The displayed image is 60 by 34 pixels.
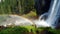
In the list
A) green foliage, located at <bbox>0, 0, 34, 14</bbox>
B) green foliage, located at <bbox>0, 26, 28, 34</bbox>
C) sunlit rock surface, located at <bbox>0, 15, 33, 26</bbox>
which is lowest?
green foliage, located at <bbox>0, 26, 28, 34</bbox>

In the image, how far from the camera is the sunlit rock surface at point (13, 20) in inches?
354

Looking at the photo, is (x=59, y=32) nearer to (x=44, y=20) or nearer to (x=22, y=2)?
(x=44, y=20)

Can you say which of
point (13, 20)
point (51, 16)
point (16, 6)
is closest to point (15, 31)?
point (13, 20)

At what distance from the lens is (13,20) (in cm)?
903

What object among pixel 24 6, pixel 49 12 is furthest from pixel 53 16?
pixel 24 6

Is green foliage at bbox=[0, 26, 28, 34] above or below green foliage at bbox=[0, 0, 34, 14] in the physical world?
below

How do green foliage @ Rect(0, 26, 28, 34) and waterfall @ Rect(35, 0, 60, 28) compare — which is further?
waterfall @ Rect(35, 0, 60, 28)

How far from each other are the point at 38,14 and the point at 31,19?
0.67 ft

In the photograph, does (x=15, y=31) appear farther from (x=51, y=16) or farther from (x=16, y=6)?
(x=51, y=16)

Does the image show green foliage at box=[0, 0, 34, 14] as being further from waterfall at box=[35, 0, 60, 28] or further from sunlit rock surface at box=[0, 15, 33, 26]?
waterfall at box=[35, 0, 60, 28]

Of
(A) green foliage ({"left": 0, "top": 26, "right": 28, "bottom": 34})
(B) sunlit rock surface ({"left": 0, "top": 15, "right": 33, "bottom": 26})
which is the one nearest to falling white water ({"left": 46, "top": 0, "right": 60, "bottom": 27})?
(B) sunlit rock surface ({"left": 0, "top": 15, "right": 33, "bottom": 26})

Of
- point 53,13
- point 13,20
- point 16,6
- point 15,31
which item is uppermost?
point 16,6

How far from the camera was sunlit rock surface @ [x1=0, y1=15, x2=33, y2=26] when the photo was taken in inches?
354

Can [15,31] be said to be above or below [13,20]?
below
